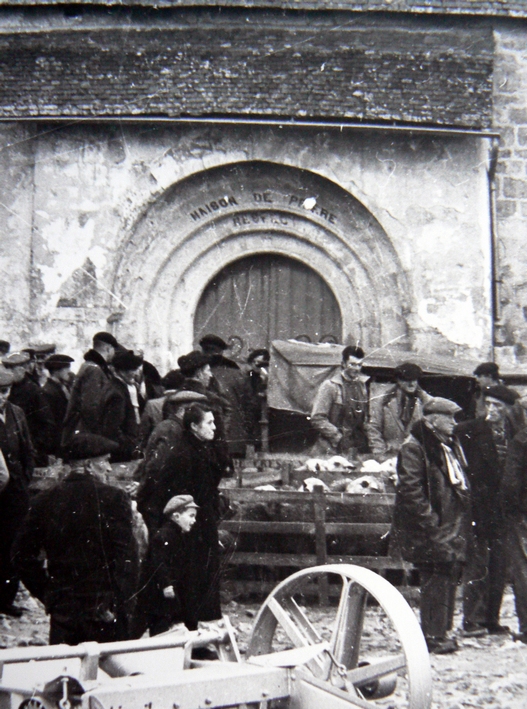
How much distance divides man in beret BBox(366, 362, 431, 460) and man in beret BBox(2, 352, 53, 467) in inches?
98.8

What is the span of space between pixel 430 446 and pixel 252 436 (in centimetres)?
233

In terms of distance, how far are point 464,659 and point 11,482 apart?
3.08m

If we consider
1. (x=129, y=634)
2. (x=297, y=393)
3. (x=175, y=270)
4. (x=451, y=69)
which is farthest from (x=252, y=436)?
(x=451, y=69)

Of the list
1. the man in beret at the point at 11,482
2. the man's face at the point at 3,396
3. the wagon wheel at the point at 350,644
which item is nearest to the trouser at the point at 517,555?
the wagon wheel at the point at 350,644

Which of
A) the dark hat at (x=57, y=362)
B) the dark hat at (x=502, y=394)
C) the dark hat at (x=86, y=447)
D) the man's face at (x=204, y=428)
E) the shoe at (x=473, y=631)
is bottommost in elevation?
the shoe at (x=473, y=631)

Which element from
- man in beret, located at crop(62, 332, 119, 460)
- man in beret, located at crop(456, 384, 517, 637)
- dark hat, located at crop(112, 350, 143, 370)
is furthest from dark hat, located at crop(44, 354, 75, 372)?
man in beret, located at crop(456, 384, 517, 637)

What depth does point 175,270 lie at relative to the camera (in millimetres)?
8406

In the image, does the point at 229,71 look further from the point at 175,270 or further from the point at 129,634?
the point at 129,634

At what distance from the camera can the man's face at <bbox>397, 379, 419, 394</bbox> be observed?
251 inches

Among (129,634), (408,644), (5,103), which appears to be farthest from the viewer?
(5,103)

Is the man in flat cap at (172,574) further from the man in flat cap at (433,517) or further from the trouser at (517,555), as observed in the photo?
the trouser at (517,555)

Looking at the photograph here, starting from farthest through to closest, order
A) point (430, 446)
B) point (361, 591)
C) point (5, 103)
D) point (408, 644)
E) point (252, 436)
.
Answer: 1. point (5, 103)
2. point (252, 436)
3. point (430, 446)
4. point (361, 591)
5. point (408, 644)

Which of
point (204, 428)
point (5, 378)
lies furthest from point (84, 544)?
point (5, 378)

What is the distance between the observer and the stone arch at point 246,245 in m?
8.23
